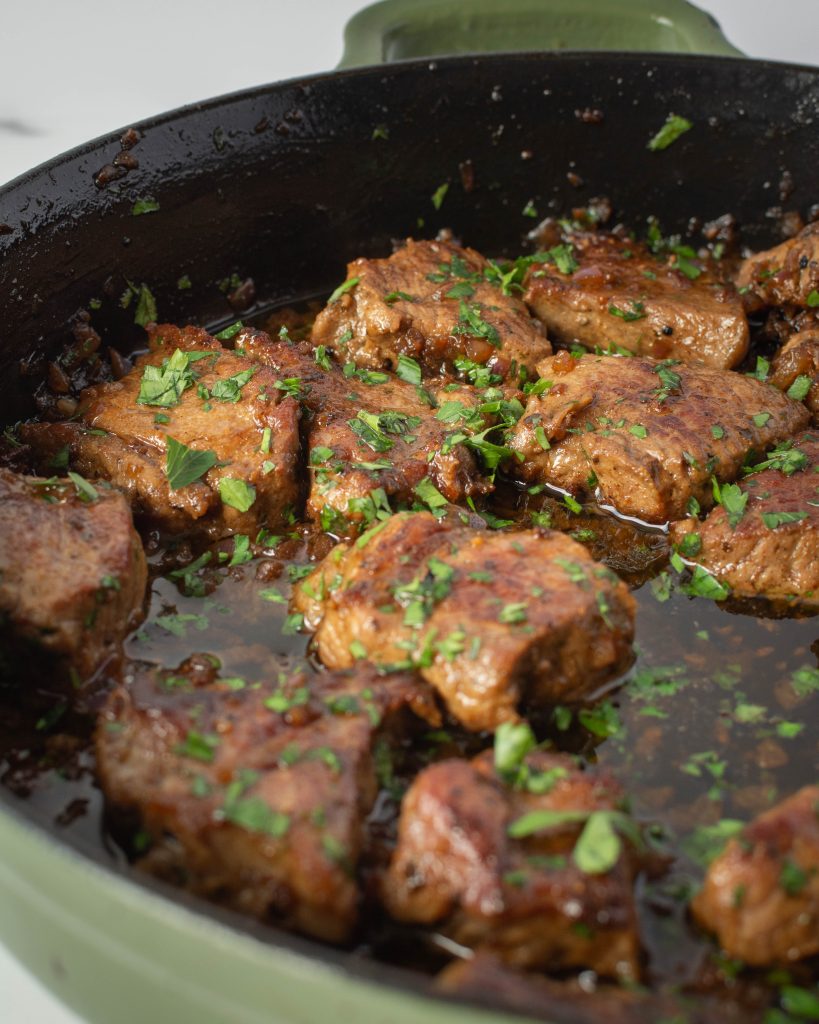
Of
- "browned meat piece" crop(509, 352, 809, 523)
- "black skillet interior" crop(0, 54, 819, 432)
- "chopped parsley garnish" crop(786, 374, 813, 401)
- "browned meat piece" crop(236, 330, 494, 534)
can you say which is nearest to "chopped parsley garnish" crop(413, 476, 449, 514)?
"browned meat piece" crop(236, 330, 494, 534)

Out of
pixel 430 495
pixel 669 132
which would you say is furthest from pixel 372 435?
pixel 669 132

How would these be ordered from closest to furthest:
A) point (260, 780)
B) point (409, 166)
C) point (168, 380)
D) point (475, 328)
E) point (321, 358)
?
point (260, 780) → point (168, 380) → point (321, 358) → point (475, 328) → point (409, 166)

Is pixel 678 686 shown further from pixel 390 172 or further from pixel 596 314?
pixel 390 172

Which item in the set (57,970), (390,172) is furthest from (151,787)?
(390,172)

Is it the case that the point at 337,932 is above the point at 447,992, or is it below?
below

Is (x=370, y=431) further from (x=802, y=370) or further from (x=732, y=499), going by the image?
(x=802, y=370)
